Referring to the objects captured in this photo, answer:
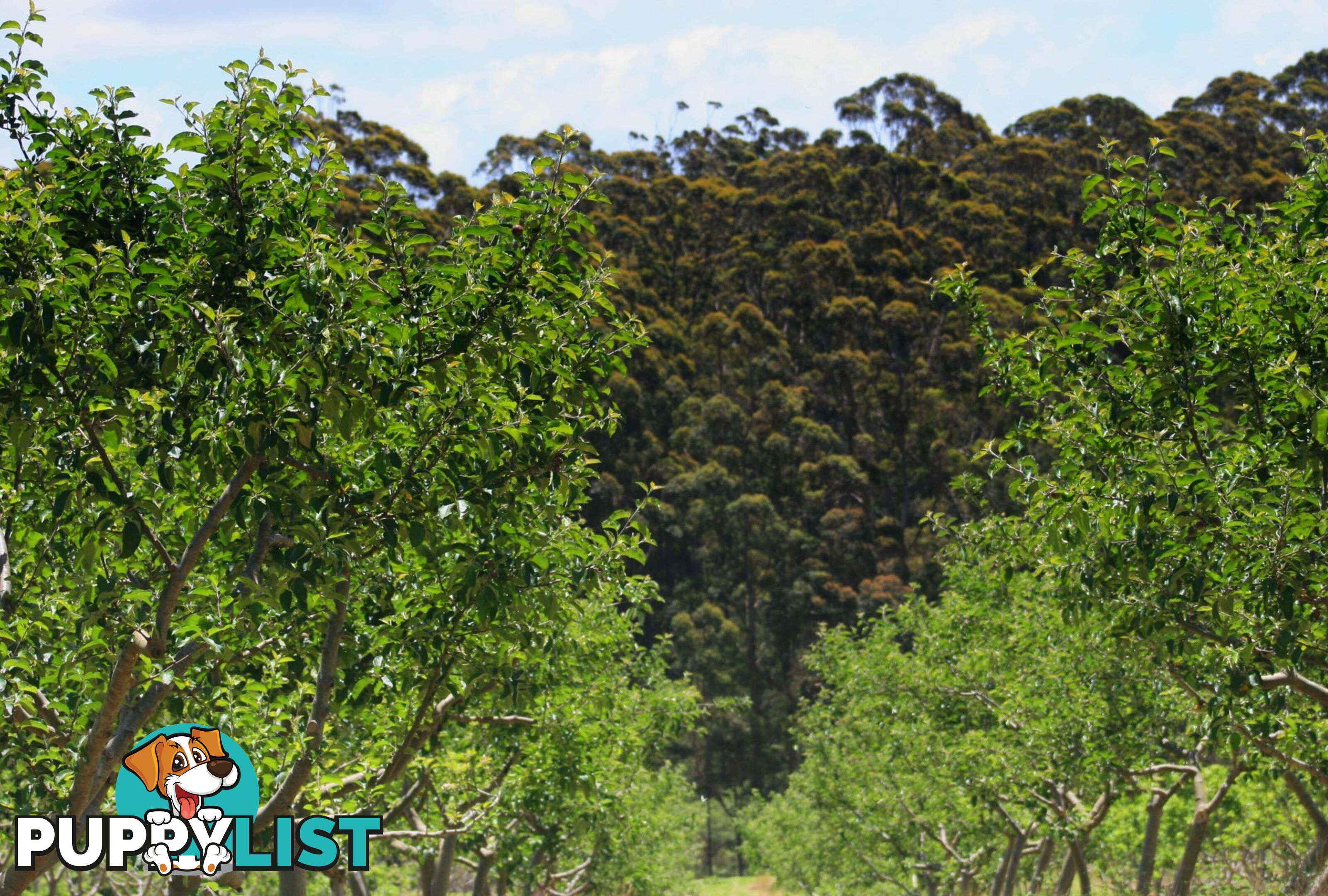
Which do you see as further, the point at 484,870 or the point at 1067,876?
the point at 1067,876

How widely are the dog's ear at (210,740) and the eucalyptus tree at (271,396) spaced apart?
14 centimetres

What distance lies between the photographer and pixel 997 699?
1911cm

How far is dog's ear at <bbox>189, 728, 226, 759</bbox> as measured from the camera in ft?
19.9

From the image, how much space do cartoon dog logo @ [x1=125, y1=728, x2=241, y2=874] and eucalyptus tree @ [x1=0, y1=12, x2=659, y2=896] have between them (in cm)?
20

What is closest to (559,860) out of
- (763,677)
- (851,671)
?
(851,671)

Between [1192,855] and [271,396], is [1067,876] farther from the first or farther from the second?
[271,396]

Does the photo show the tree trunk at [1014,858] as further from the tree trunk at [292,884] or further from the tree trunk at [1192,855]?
the tree trunk at [292,884]

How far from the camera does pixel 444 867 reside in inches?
614

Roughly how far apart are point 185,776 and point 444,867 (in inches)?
407

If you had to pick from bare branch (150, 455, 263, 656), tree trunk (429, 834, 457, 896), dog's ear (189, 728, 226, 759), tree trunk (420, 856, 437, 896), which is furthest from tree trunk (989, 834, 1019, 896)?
bare branch (150, 455, 263, 656)

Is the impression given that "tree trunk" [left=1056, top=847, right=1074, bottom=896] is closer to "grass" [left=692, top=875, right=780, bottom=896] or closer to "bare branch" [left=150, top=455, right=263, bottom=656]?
"bare branch" [left=150, top=455, right=263, bottom=656]

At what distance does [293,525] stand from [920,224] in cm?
7334

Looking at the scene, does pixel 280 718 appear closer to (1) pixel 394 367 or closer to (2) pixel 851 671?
(1) pixel 394 367

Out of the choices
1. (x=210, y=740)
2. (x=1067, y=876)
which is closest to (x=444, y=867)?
(x=1067, y=876)
